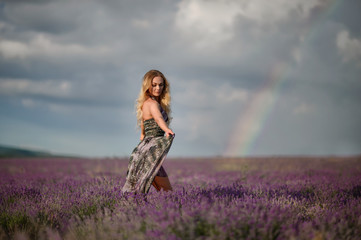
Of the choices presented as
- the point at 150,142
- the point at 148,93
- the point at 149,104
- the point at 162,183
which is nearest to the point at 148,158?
the point at 150,142

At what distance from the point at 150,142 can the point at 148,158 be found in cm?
22

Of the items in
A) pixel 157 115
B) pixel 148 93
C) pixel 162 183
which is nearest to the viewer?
pixel 157 115

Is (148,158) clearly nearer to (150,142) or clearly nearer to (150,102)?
(150,142)

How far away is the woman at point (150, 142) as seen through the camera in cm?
346

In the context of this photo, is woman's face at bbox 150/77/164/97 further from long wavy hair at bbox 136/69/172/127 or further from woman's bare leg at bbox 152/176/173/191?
woman's bare leg at bbox 152/176/173/191

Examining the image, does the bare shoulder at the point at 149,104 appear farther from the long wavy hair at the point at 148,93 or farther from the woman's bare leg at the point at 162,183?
the woman's bare leg at the point at 162,183

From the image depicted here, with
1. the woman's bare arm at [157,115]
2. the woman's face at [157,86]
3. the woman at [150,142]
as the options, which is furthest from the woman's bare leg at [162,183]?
the woman's face at [157,86]

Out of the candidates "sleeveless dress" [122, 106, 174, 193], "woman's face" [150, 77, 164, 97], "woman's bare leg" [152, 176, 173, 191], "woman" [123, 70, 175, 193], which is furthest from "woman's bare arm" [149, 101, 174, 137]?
"woman's bare leg" [152, 176, 173, 191]

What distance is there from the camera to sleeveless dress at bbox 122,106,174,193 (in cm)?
346

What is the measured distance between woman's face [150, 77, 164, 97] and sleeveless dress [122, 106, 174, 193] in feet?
1.30

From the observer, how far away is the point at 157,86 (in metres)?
3.79

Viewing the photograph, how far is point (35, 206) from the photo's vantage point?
3.79m

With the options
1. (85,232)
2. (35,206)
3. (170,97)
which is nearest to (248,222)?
(85,232)

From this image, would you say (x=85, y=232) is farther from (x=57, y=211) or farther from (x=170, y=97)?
(x=170, y=97)
